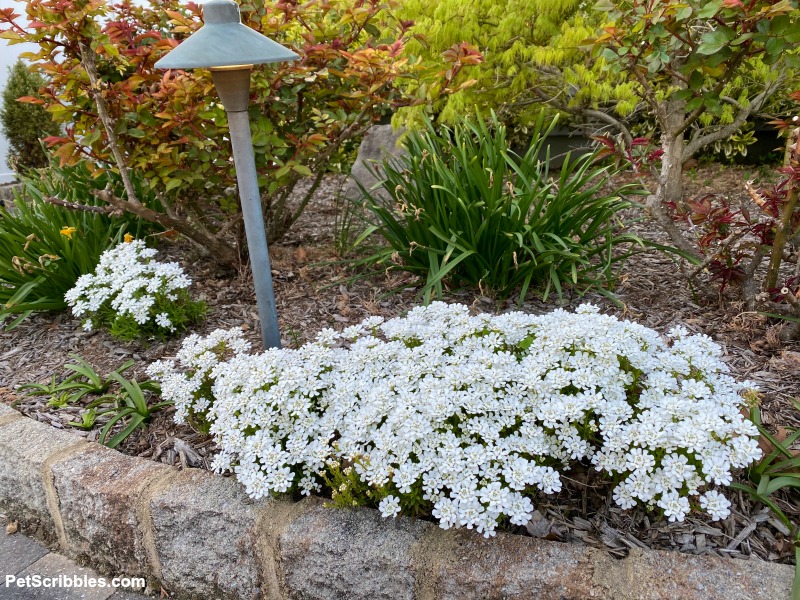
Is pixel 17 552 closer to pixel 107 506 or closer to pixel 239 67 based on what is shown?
pixel 107 506

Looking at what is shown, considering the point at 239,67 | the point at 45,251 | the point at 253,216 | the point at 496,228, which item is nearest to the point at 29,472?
the point at 253,216

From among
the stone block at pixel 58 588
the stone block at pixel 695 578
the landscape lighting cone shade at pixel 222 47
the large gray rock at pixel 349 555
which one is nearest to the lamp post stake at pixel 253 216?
the landscape lighting cone shade at pixel 222 47

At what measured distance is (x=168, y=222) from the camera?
9.57 feet

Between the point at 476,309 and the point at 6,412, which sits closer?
the point at 6,412

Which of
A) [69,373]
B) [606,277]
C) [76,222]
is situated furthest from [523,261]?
[76,222]

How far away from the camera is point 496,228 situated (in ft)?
8.66

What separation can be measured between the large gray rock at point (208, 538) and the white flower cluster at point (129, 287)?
94 centimetres

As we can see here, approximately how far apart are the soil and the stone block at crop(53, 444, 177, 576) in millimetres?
163

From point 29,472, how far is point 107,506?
40 cm

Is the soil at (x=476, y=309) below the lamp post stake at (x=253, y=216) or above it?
below

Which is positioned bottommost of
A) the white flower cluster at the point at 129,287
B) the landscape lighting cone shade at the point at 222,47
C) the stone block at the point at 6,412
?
the stone block at the point at 6,412

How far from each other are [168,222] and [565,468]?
88.3 inches

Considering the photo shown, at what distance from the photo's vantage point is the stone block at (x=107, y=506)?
182cm

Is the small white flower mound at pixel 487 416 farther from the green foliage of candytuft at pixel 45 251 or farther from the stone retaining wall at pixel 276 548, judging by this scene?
the green foliage of candytuft at pixel 45 251
